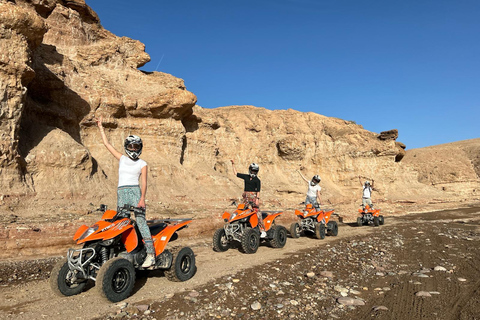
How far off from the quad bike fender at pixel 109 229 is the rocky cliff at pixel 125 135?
35.3 feet

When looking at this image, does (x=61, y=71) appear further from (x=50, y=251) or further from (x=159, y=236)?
(x=159, y=236)

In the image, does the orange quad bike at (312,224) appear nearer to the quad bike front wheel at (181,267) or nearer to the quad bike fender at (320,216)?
the quad bike fender at (320,216)

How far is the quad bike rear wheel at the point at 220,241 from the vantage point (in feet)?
24.4

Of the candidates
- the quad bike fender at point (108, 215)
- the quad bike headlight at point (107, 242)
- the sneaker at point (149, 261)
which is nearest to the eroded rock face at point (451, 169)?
the sneaker at point (149, 261)

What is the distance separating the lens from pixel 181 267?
502 centimetres

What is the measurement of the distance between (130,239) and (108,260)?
43cm

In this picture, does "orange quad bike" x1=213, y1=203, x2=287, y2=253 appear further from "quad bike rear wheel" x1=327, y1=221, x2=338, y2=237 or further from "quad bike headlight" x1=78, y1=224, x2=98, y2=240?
"quad bike headlight" x1=78, y1=224, x2=98, y2=240

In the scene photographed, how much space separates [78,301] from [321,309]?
3.28 meters

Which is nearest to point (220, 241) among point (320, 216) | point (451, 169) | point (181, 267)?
point (181, 267)

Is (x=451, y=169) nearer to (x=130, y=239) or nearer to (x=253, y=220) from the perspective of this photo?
(x=253, y=220)

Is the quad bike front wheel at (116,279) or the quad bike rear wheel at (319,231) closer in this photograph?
the quad bike front wheel at (116,279)

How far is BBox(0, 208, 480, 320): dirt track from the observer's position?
12.4 ft

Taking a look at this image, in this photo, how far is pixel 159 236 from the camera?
16.3ft

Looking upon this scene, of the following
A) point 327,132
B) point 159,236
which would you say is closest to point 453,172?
point 327,132
